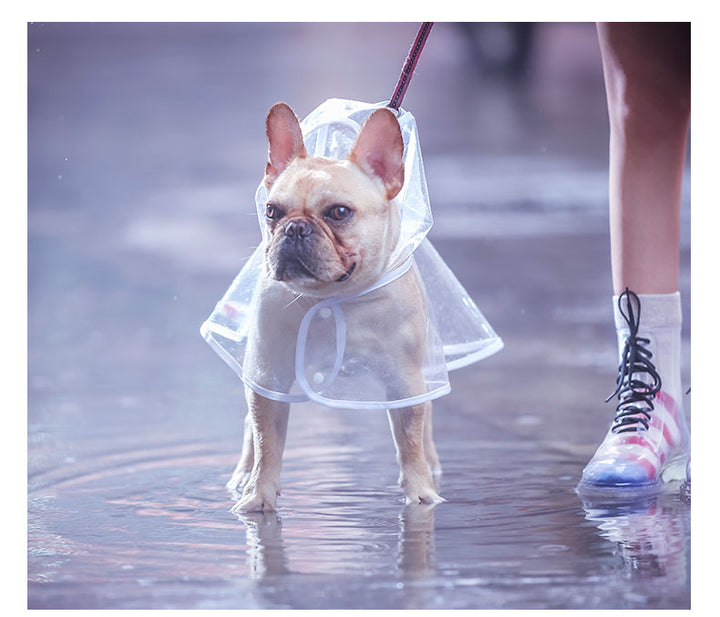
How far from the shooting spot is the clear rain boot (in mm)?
2204

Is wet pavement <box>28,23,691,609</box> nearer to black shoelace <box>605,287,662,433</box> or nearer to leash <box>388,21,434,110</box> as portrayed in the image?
black shoelace <box>605,287,662,433</box>

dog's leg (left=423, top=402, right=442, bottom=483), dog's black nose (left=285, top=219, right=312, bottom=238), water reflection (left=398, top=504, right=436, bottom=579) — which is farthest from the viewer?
dog's leg (left=423, top=402, right=442, bottom=483)

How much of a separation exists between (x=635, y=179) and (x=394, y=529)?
0.92 metres

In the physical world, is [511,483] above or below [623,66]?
below

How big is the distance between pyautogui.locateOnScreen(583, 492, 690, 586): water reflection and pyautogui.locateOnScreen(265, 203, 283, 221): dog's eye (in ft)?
2.44

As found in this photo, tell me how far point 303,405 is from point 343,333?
49.8 inches

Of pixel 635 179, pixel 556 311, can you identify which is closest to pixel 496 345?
pixel 635 179

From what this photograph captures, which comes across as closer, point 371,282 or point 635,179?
point 371,282

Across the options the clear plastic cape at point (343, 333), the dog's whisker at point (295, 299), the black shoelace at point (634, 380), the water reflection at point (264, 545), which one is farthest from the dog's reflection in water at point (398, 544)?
the black shoelace at point (634, 380)

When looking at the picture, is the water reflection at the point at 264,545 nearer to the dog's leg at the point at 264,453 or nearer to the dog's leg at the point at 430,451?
the dog's leg at the point at 264,453

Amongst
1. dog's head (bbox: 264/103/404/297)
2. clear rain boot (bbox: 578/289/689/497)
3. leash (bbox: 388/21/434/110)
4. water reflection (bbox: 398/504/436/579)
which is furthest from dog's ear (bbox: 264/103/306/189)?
clear rain boot (bbox: 578/289/689/497)

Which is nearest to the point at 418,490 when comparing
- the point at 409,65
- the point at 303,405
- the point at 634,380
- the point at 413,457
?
the point at 413,457
